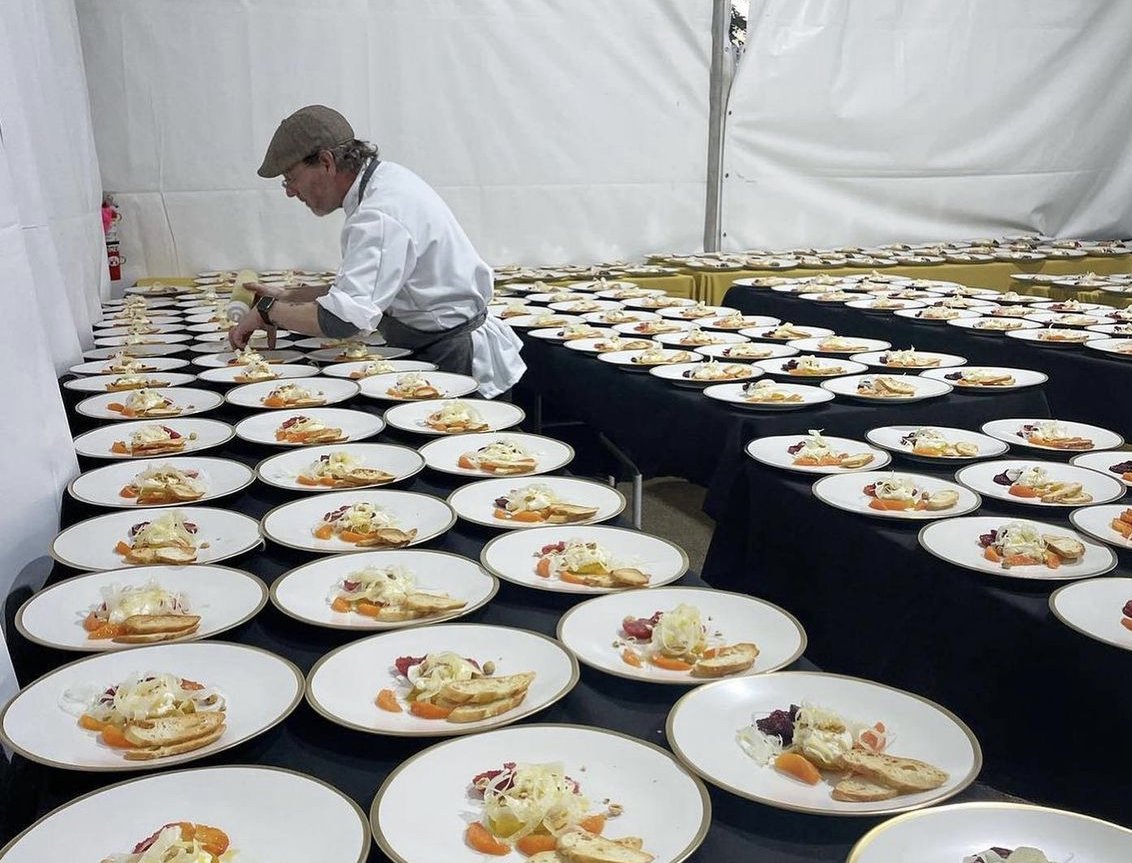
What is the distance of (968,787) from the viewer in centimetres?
92

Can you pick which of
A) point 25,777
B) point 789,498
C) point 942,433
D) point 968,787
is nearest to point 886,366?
point 942,433

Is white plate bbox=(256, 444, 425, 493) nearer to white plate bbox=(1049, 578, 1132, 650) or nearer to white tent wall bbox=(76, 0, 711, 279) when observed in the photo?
white plate bbox=(1049, 578, 1132, 650)

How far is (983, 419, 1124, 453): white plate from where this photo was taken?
215cm

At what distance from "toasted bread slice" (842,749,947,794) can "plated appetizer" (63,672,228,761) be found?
26.7 inches

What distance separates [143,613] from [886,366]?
7.90ft

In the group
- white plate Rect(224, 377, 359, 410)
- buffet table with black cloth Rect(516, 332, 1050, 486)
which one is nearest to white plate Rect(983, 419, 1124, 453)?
buffet table with black cloth Rect(516, 332, 1050, 486)

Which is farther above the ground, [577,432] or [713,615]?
[713,615]

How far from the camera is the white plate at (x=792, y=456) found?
1.99 m

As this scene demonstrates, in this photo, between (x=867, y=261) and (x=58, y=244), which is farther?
(x=867, y=261)

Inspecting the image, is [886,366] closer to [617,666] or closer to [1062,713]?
[1062,713]

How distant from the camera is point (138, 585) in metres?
→ 1.33

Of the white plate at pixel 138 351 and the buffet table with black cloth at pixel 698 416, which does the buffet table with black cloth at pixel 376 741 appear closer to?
the buffet table with black cloth at pixel 698 416

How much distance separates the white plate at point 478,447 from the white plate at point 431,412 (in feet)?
0.29

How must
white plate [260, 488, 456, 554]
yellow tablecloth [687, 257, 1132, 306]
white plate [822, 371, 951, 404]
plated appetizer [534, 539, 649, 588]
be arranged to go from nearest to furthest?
plated appetizer [534, 539, 649, 588], white plate [260, 488, 456, 554], white plate [822, 371, 951, 404], yellow tablecloth [687, 257, 1132, 306]
